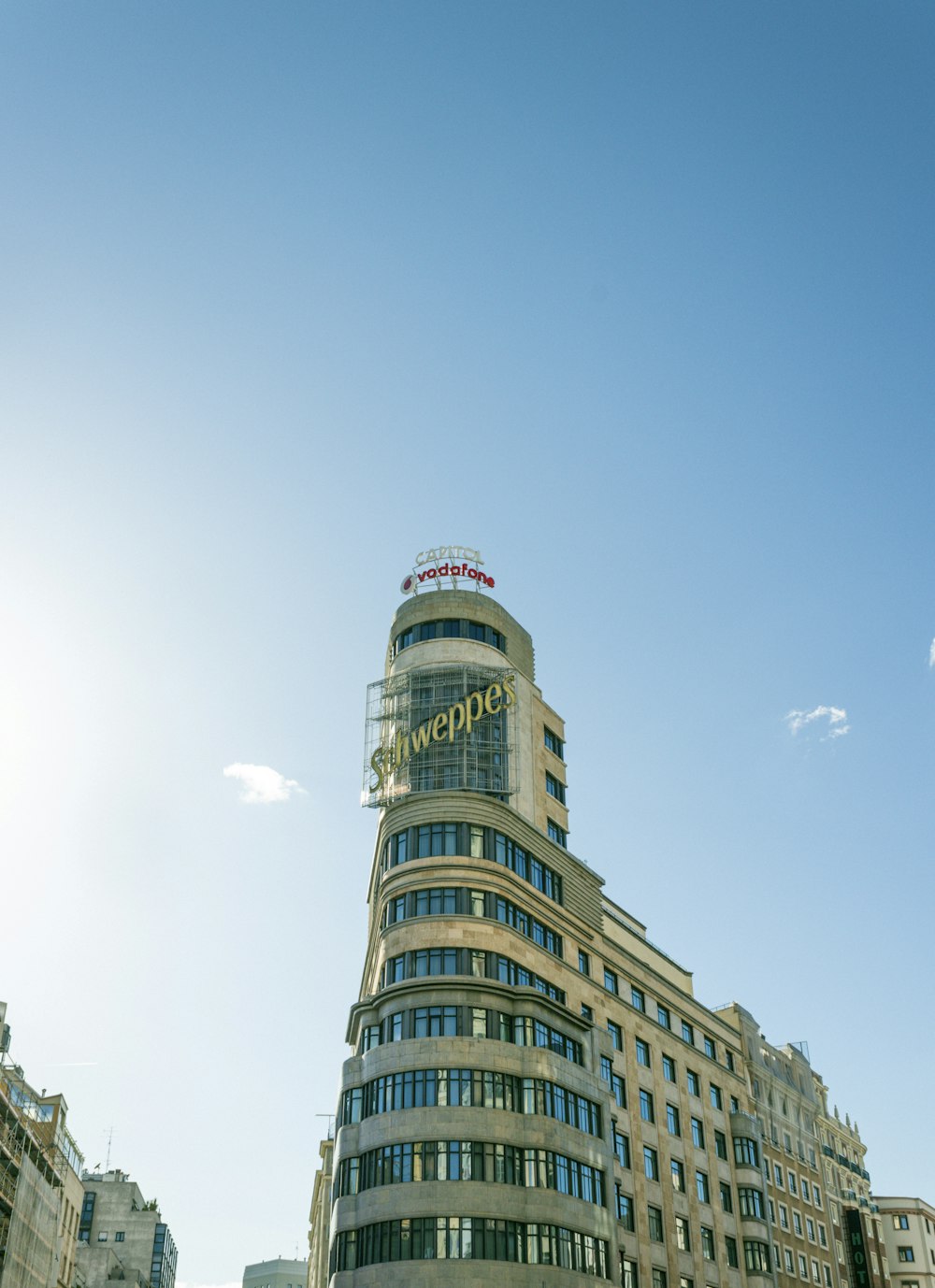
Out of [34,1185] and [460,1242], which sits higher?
[34,1185]

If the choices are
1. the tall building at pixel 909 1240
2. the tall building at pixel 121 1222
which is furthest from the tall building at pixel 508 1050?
the tall building at pixel 121 1222

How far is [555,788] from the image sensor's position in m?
77.6

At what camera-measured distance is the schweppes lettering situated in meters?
69.7

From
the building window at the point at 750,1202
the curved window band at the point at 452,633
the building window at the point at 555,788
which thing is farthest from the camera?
the building window at the point at 750,1202

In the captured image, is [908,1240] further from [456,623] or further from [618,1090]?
[456,623]

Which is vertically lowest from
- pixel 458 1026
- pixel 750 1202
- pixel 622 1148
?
pixel 750 1202

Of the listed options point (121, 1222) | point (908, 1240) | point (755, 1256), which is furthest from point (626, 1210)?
point (121, 1222)

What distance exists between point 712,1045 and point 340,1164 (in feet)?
119

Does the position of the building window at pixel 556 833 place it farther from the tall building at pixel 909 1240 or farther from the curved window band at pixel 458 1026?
the tall building at pixel 909 1240

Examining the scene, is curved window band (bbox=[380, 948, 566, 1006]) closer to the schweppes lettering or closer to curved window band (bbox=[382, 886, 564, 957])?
curved window band (bbox=[382, 886, 564, 957])

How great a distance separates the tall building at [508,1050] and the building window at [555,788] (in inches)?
16.4

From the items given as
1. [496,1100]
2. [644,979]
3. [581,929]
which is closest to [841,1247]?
[644,979]

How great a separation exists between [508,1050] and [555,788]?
2159cm

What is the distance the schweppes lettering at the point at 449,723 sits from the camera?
69688 mm
